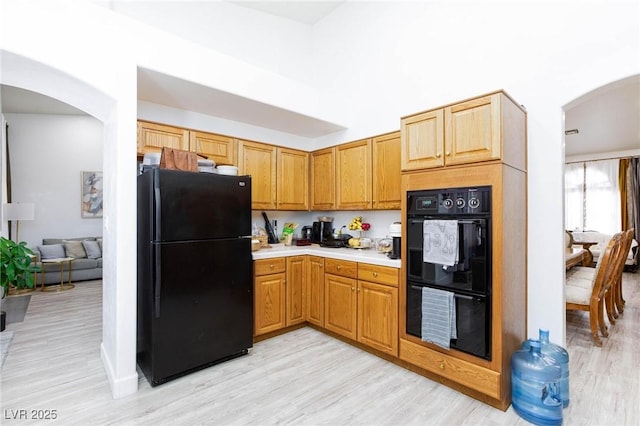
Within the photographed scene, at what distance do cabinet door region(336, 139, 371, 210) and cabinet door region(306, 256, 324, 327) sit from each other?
30.7 inches

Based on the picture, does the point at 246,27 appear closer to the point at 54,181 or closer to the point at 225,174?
the point at 225,174

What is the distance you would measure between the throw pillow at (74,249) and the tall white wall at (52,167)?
1.94ft

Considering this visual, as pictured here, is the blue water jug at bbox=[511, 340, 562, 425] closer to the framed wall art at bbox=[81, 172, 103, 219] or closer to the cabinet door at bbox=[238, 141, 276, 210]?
the cabinet door at bbox=[238, 141, 276, 210]

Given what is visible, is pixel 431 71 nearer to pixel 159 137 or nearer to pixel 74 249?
pixel 159 137

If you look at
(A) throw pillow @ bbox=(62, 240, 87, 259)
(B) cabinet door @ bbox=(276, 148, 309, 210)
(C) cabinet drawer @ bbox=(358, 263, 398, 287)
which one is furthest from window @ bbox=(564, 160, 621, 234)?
(A) throw pillow @ bbox=(62, 240, 87, 259)

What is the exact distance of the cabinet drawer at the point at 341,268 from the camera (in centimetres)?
298

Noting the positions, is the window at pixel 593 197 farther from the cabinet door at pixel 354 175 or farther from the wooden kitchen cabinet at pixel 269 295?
the wooden kitchen cabinet at pixel 269 295

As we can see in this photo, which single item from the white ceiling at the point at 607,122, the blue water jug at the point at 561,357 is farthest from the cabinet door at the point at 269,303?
the white ceiling at the point at 607,122

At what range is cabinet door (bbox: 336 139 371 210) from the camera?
11.4ft

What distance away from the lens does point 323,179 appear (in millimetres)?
3975

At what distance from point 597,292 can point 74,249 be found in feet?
27.0

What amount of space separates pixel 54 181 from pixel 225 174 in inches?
237

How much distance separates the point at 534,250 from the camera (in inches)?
A: 95.0

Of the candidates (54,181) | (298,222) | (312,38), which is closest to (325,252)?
(298,222)
